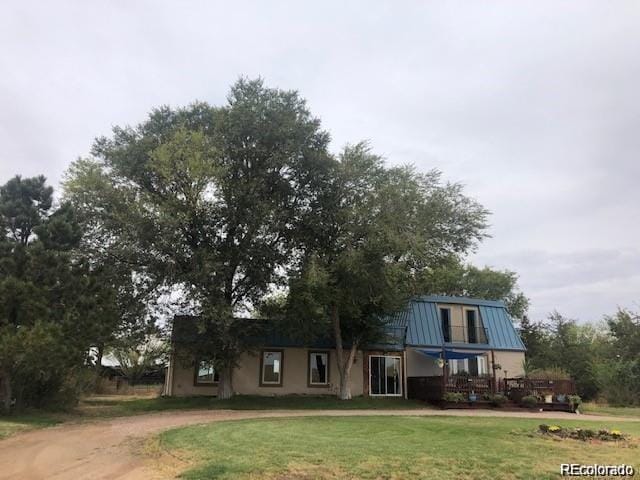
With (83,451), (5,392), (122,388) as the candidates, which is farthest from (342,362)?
(122,388)

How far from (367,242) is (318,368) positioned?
8.06m

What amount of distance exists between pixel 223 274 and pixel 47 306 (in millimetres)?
7001

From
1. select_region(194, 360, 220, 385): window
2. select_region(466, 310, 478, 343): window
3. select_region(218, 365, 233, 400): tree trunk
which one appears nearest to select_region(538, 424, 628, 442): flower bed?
select_region(218, 365, 233, 400): tree trunk

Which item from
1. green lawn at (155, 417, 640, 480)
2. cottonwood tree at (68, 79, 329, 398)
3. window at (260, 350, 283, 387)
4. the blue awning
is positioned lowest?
green lawn at (155, 417, 640, 480)

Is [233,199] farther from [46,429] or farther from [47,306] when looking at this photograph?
[46,429]

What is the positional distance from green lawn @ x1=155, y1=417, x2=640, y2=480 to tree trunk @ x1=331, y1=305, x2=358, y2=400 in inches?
462

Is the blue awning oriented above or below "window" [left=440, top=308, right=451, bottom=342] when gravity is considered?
below

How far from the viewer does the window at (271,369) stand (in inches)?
1016

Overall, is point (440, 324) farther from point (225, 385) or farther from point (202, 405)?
point (202, 405)

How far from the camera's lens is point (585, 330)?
53.0 metres

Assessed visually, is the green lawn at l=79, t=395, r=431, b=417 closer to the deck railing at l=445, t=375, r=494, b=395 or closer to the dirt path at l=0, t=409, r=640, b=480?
the deck railing at l=445, t=375, r=494, b=395

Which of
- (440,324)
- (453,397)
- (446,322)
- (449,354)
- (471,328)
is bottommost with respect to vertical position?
(453,397)

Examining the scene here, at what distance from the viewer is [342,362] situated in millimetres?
25000

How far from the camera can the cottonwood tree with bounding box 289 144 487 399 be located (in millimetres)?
21766
